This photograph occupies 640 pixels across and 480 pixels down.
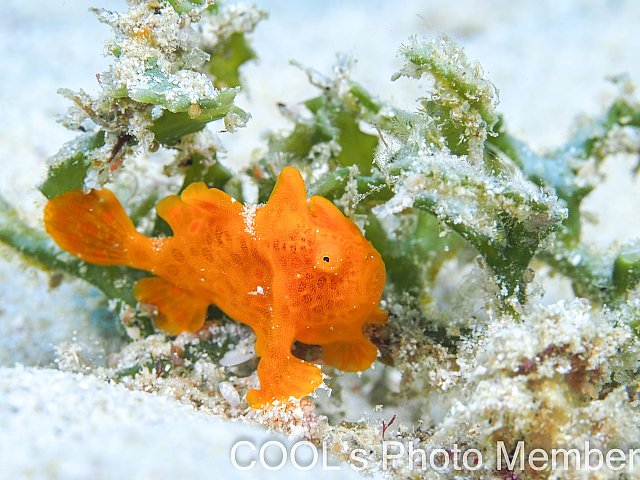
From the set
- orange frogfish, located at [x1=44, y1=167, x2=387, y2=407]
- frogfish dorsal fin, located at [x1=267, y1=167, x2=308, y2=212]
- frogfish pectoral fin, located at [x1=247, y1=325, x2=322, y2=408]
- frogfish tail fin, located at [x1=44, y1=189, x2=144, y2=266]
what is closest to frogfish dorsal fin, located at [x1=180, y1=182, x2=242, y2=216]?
orange frogfish, located at [x1=44, y1=167, x2=387, y2=407]

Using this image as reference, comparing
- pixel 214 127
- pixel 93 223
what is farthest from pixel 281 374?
pixel 214 127

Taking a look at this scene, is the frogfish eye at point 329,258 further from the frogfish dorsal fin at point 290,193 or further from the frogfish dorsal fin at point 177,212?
the frogfish dorsal fin at point 177,212

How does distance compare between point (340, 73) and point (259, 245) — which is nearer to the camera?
point (259, 245)

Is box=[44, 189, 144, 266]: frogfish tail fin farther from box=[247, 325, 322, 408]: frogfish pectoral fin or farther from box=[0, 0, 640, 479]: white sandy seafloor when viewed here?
box=[247, 325, 322, 408]: frogfish pectoral fin

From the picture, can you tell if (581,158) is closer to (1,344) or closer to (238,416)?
(238,416)

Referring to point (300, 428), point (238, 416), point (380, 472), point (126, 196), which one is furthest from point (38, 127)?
point (380, 472)

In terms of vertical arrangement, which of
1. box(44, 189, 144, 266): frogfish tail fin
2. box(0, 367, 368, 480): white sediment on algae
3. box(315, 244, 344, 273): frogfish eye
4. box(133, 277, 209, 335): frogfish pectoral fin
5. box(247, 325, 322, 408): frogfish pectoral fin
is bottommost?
box(0, 367, 368, 480): white sediment on algae
